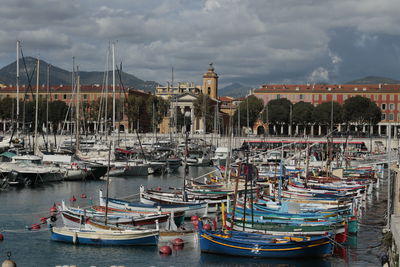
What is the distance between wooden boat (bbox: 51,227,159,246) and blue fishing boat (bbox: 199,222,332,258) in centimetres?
309

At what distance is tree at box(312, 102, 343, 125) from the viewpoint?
13175cm

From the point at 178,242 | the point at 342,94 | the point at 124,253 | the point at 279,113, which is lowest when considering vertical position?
the point at 124,253

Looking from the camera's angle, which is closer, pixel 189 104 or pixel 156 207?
pixel 156 207

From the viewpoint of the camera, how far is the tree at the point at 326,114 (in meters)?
132

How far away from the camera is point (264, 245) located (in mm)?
30031

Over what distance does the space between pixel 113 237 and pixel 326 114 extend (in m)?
103

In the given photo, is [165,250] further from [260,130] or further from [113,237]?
[260,130]

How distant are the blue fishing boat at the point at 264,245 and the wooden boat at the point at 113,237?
10.1 ft

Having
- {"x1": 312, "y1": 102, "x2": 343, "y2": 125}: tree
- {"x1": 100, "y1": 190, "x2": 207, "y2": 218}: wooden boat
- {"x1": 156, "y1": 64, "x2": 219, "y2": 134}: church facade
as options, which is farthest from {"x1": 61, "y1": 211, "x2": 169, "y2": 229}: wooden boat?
{"x1": 312, "y1": 102, "x2": 343, "y2": 125}: tree

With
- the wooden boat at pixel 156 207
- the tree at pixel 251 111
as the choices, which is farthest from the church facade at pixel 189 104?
the wooden boat at pixel 156 207

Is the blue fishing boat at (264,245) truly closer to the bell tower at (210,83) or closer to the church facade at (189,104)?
the church facade at (189,104)

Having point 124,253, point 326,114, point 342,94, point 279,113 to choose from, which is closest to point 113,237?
point 124,253

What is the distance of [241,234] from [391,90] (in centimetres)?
13446

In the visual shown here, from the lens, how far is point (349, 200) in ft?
142
